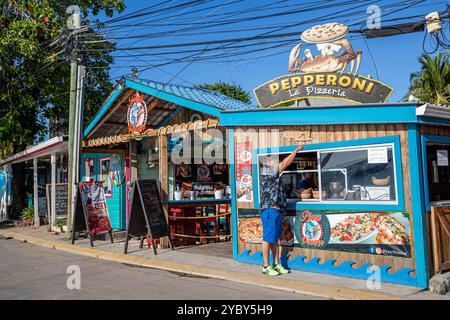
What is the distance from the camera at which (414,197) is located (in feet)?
20.9

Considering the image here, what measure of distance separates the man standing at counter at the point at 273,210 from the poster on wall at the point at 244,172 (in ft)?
2.78

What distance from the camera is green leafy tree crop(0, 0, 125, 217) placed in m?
15.9

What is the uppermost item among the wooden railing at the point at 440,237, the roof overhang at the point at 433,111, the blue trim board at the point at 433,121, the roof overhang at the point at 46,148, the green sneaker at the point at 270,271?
the roof overhang at the point at 46,148

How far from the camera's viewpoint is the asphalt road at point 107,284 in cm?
622

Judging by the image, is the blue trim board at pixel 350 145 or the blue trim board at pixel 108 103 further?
the blue trim board at pixel 108 103

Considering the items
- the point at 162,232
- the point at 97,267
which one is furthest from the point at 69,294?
the point at 162,232

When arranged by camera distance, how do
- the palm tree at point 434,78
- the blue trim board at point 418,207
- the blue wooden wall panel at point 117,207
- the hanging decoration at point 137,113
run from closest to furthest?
the blue trim board at point 418,207
the hanging decoration at point 137,113
the blue wooden wall panel at point 117,207
the palm tree at point 434,78

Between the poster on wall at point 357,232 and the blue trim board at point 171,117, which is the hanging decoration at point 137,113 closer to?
the blue trim board at point 171,117

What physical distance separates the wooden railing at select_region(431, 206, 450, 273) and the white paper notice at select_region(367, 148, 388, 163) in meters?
1.05

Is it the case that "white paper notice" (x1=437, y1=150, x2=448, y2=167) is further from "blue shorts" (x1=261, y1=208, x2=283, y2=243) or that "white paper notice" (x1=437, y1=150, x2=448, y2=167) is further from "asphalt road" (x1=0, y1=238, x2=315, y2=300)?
"asphalt road" (x1=0, y1=238, x2=315, y2=300)

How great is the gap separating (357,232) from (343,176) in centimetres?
97

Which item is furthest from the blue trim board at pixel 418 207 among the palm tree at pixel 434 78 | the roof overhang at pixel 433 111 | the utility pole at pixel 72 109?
the palm tree at pixel 434 78
